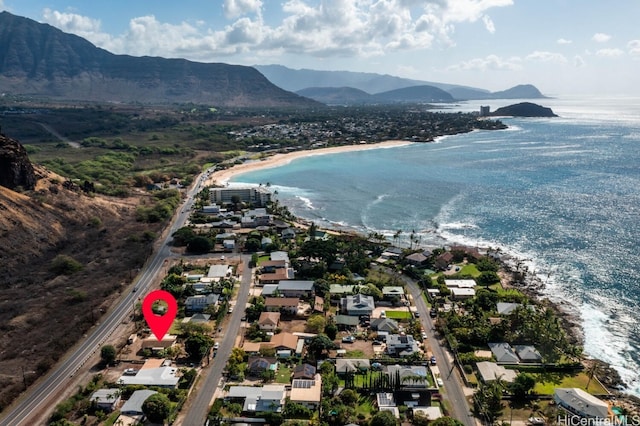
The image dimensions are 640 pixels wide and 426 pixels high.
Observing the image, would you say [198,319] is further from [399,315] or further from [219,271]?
[399,315]

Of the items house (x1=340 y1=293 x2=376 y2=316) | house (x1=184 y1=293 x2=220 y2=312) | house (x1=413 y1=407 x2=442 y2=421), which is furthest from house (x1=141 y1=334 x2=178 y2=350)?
house (x1=413 y1=407 x2=442 y2=421)

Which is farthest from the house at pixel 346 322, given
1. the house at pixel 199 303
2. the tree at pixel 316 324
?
the house at pixel 199 303

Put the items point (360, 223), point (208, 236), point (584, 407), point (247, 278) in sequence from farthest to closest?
point (360, 223), point (208, 236), point (247, 278), point (584, 407)

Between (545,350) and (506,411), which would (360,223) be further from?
(506,411)

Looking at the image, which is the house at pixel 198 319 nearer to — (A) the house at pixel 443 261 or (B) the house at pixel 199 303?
(B) the house at pixel 199 303

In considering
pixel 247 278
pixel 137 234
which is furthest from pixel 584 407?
pixel 137 234
